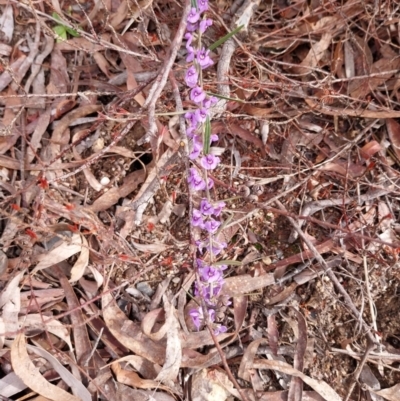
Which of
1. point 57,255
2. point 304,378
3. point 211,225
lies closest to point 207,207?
point 211,225

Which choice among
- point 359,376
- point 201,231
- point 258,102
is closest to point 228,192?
point 201,231

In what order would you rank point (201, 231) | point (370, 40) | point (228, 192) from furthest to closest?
point (370, 40) → point (228, 192) → point (201, 231)

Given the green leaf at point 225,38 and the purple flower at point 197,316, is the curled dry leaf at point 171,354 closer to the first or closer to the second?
the purple flower at point 197,316

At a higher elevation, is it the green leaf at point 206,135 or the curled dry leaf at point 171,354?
the green leaf at point 206,135

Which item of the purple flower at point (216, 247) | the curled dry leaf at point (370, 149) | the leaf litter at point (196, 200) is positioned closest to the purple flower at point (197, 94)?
the leaf litter at point (196, 200)

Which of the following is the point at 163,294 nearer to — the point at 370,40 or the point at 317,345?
the point at 317,345

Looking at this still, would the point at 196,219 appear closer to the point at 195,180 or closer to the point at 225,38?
the point at 195,180

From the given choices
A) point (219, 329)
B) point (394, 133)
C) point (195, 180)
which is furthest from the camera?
point (394, 133)
